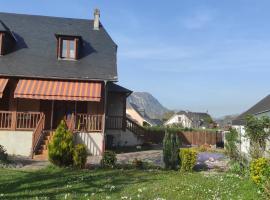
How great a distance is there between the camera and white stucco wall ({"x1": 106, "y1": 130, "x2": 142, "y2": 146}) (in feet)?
94.7

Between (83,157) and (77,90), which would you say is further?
(77,90)

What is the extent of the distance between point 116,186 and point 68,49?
51.9 feet

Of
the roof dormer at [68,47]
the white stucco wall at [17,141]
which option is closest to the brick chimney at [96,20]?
the roof dormer at [68,47]

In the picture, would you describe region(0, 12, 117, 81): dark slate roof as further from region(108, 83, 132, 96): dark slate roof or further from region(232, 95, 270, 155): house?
region(232, 95, 270, 155): house

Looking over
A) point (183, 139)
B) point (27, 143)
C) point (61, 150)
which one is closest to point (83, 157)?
point (61, 150)

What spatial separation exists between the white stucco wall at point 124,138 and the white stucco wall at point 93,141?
4.62m

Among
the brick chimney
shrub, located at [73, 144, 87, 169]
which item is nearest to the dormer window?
the brick chimney

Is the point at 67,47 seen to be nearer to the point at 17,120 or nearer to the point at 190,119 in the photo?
the point at 17,120

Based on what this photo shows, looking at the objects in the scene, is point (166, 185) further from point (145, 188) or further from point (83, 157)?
point (83, 157)

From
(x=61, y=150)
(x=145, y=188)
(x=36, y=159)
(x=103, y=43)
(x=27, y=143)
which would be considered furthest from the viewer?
(x=103, y=43)

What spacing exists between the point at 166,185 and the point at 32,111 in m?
15.2

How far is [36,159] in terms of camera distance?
69.5 feet

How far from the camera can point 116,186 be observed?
40.5ft

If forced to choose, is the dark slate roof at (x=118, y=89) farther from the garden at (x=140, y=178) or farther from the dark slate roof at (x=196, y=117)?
the dark slate roof at (x=196, y=117)
